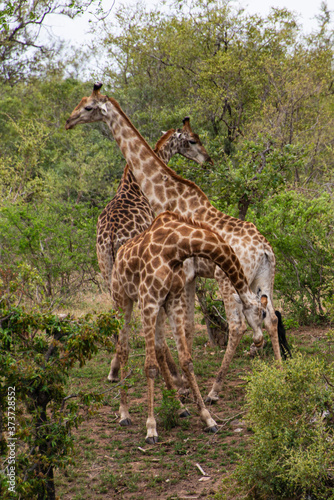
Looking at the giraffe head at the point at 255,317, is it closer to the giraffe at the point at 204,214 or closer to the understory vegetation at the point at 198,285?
the understory vegetation at the point at 198,285

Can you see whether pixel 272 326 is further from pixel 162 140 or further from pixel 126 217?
pixel 162 140

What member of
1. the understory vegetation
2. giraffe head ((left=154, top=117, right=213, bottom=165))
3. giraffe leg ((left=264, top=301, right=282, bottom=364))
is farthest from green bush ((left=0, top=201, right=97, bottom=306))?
giraffe leg ((left=264, top=301, right=282, bottom=364))

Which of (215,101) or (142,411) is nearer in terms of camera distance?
(142,411)

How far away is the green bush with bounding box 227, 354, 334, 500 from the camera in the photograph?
3.41 m

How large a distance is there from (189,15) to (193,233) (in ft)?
55.6

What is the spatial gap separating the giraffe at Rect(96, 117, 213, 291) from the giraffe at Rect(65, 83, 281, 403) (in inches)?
20.5

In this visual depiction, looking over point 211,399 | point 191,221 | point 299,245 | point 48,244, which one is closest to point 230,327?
point 211,399

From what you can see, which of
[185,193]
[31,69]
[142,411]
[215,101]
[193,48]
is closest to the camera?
[142,411]

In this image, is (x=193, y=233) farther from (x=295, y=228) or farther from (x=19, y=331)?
(x=295, y=228)

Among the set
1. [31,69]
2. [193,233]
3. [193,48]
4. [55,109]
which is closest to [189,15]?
[193,48]

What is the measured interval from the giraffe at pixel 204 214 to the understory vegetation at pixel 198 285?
0.68 m

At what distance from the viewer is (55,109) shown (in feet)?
74.7

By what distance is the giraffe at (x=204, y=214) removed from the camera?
5.93 metres

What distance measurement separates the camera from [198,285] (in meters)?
7.77
